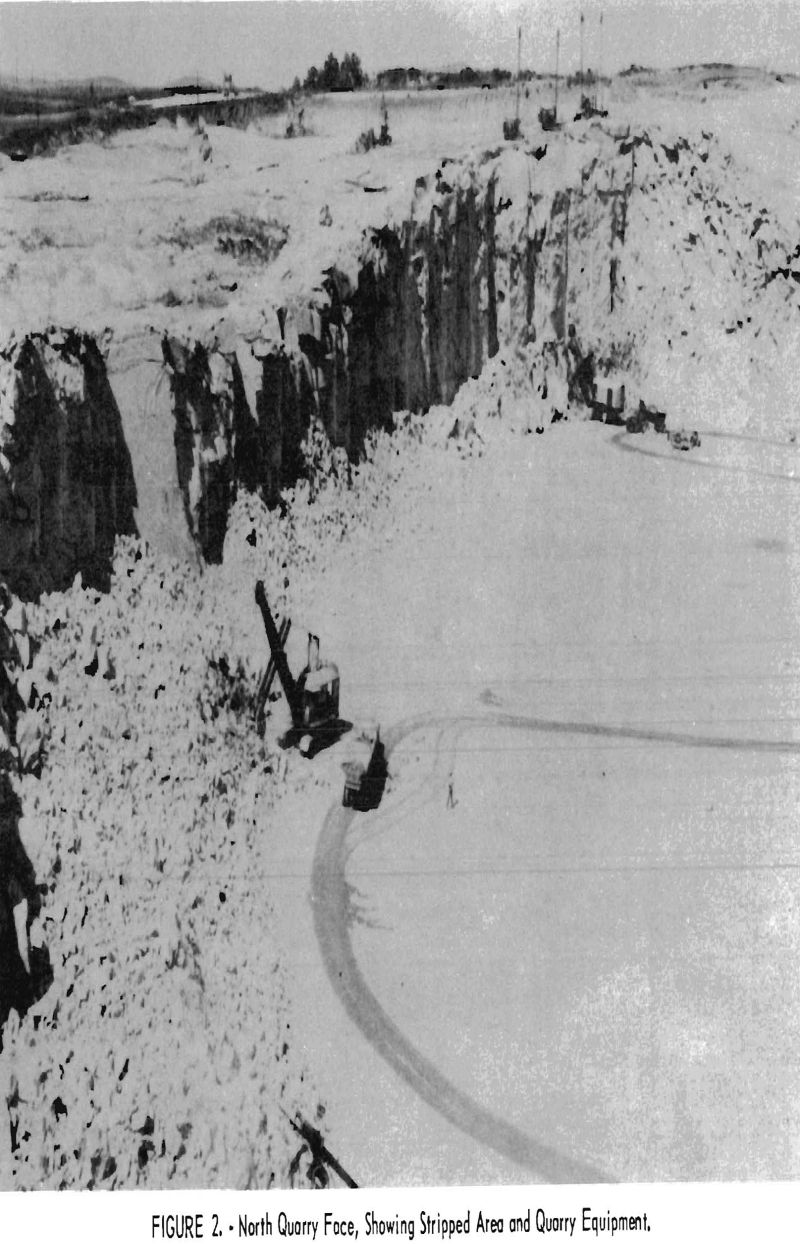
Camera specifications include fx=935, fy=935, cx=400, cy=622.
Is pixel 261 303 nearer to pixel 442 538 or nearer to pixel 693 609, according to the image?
pixel 442 538

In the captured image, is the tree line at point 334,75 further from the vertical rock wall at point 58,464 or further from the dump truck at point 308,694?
the dump truck at point 308,694

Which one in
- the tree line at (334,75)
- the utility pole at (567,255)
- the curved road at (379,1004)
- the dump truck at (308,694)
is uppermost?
the tree line at (334,75)

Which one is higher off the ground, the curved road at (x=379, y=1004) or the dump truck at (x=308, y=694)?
the dump truck at (x=308, y=694)

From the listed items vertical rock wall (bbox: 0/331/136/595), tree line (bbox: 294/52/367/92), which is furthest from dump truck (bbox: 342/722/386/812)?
tree line (bbox: 294/52/367/92)

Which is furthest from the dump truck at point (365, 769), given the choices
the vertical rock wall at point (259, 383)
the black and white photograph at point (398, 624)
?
the vertical rock wall at point (259, 383)

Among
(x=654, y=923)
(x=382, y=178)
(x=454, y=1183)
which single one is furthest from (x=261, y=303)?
(x=454, y=1183)

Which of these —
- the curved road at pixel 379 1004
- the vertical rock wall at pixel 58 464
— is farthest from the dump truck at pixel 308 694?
the vertical rock wall at pixel 58 464
